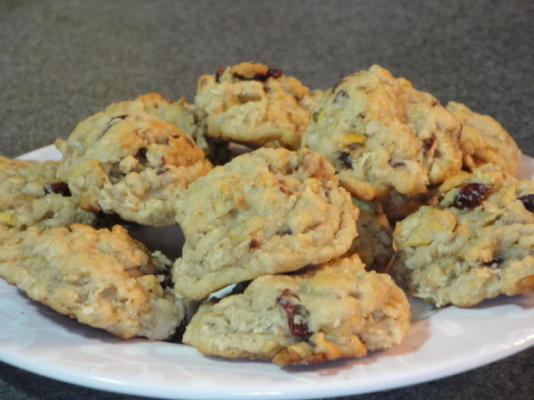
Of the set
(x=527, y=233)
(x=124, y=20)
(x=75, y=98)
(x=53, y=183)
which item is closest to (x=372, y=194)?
(x=527, y=233)

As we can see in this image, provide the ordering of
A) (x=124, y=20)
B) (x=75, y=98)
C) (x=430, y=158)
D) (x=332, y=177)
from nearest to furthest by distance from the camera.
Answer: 1. (x=332, y=177)
2. (x=430, y=158)
3. (x=75, y=98)
4. (x=124, y=20)

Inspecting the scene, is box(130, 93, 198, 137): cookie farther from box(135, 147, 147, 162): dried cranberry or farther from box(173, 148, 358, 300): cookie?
box(173, 148, 358, 300): cookie

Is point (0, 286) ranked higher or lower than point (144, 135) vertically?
lower

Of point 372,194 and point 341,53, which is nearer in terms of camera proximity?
point 372,194

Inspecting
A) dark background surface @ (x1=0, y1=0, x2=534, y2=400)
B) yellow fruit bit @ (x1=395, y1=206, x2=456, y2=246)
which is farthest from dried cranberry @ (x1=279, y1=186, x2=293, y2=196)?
dark background surface @ (x1=0, y1=0, x2=534, y2=400)

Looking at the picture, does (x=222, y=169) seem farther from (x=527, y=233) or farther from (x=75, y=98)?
(x=75, y=98)

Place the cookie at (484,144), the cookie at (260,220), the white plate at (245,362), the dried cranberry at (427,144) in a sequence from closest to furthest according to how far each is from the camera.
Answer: the white plate at (245,362), the cookie at (260,220), the dried cranberry at (427,144), the cookie at (484,144)

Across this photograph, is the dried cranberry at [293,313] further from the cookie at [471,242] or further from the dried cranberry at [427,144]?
the dried cranberry at [427,144]

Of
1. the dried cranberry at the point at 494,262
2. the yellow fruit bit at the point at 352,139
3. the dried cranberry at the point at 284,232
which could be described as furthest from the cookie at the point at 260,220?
the dried cranberry at the point at 494,262
